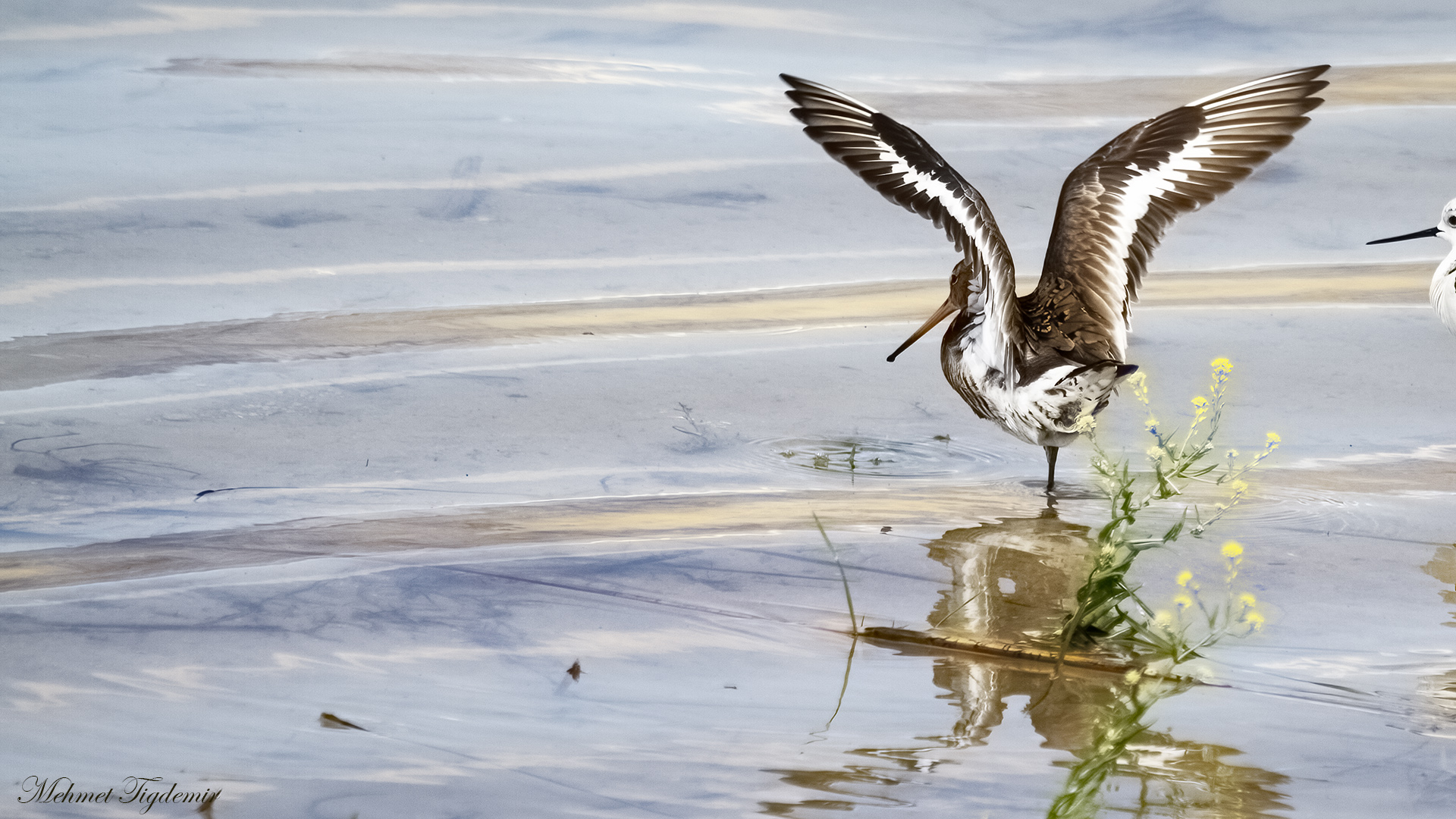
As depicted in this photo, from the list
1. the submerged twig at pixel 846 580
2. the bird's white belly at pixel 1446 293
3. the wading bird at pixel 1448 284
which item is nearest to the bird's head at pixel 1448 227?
the wading bird at pixel 1448 284

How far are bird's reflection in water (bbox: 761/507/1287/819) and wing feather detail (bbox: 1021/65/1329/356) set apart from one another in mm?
1147

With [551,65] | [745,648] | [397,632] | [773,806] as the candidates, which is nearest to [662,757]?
[773,806]

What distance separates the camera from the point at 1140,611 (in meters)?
3.74

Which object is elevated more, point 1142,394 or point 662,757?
point 1142,394

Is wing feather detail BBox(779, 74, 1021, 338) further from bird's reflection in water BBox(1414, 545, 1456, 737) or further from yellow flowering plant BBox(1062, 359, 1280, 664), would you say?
bird's reflection in water BBox(1414, 545, 1456, 737)

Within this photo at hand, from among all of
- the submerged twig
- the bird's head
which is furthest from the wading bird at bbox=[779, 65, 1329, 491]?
the bird's head

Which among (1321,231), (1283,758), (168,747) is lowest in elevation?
(168,747)

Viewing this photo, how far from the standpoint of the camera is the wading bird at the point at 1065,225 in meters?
4.44

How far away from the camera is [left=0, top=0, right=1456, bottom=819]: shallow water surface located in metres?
3.06

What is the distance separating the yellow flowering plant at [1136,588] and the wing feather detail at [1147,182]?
110cm

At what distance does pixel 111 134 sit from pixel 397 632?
5532mm

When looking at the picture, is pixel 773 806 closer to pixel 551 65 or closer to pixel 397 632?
pixel 397 632

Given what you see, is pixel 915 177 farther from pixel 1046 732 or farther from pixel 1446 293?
pixel 1446 293

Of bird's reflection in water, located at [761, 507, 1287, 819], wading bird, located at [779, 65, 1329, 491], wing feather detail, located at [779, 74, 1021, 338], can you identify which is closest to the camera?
bird's reflection in water, located at [761, 507, 1287, 819]
